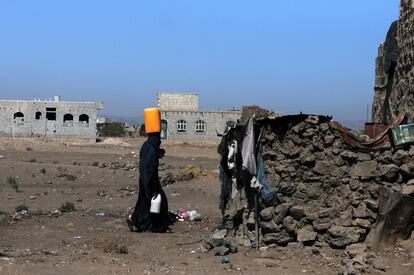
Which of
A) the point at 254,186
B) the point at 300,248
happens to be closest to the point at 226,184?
the point at 254,186

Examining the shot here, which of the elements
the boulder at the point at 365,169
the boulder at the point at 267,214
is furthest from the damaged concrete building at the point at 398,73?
the boulder at the point at 267,214

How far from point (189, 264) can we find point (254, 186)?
5.00ft

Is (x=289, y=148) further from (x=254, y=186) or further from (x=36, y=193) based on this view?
(x=36, y=193)

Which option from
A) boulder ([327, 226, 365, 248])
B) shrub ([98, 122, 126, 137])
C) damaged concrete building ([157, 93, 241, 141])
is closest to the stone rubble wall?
boulder ([327, 226, 365, 248])

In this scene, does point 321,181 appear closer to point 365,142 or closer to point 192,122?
point 365,142

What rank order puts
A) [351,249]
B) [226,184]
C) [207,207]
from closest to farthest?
[351,249], [226,184], [207,207]

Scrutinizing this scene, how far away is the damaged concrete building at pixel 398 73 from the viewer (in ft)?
30.6

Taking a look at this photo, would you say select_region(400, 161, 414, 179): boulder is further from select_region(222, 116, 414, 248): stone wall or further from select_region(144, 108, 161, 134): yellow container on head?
select_region(144, 108, 161, 134): yellow container on head

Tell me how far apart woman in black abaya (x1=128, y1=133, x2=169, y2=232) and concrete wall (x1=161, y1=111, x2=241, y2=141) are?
4123 centimetres

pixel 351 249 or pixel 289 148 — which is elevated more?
pixel 289 148

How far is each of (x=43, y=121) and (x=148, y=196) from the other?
139 ft

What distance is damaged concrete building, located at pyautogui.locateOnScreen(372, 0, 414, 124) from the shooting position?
9312 mm

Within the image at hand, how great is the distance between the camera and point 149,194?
10031 millimetres

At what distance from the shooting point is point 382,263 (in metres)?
6.79
